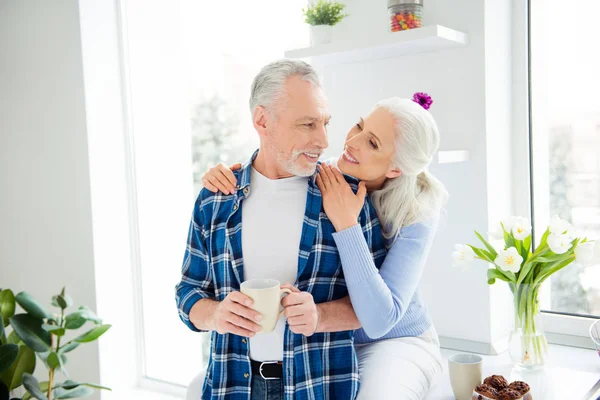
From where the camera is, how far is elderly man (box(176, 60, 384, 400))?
1413 millimetres

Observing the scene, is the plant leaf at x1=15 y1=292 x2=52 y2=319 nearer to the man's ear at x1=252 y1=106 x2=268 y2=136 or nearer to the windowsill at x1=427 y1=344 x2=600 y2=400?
the man's ear at x1=252 y1=106 x2=268 y2=136

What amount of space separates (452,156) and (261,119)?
1.96 ft

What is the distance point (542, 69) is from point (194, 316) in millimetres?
1325

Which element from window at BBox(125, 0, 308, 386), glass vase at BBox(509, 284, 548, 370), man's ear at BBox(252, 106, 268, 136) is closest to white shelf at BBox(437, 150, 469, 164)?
glass vase at BBox(509, 284, 548, 370)

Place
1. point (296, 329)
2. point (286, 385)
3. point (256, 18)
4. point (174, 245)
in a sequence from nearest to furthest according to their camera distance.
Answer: point (296, 329)
point (286, 385)
point (256, 18)
point (174, 245)

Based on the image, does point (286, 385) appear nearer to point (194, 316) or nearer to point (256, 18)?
point (194, 316)

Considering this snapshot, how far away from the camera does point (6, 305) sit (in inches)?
37.2

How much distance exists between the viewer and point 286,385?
4.58 ft

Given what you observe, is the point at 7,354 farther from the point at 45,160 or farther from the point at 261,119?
the point at 45,160

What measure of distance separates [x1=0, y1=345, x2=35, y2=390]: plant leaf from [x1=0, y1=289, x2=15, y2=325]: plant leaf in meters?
0.09

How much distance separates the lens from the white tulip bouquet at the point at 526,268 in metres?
1.52

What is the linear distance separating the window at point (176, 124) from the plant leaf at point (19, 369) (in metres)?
1.52

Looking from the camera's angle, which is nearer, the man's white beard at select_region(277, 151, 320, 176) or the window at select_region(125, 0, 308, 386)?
the man's white beard at select_region(277, 151, 320, 176)

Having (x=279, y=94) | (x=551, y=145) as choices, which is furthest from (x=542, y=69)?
(x=279, y=94)
